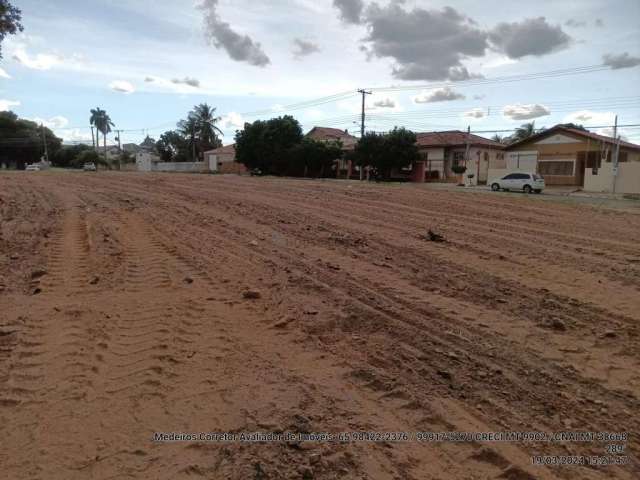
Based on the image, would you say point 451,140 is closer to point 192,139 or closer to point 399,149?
point 399,149

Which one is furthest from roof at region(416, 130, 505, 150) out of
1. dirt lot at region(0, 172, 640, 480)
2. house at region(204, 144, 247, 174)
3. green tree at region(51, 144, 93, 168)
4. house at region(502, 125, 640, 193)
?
green tree at region(51, 144, 93, 168)

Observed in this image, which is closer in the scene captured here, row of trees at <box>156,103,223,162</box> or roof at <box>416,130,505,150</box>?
roof at <box>416,130,505,150</box>

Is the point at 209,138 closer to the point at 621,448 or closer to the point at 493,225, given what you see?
the point at 493,225

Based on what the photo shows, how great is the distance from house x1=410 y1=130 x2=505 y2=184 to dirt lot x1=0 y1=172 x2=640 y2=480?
36845 mm

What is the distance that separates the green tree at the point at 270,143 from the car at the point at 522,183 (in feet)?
70.8

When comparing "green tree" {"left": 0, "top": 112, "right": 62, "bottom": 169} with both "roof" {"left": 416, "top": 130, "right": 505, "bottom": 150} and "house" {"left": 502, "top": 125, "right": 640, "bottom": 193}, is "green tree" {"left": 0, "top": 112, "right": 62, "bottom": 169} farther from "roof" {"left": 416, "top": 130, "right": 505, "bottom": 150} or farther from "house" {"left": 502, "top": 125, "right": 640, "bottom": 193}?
"house" {"left": 502, "top": 125, "right": 640, "bottom": 193}

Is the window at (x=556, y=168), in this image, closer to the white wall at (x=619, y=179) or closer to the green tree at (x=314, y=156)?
the white wall at (x=619, y=179)

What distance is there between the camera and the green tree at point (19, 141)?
75812 mm

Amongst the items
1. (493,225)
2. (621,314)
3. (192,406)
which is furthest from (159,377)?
(493,225)

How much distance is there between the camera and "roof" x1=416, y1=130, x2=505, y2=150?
Answer: 4500cm

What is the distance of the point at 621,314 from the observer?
5223mm

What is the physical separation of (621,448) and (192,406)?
270cm

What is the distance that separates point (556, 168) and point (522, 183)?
10802mm

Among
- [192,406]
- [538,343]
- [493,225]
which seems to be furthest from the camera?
[493,225]
